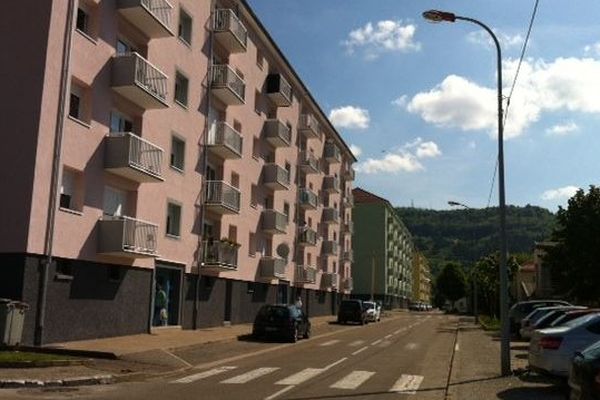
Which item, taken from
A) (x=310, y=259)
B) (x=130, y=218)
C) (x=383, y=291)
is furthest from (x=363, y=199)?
(x=130, y=218)

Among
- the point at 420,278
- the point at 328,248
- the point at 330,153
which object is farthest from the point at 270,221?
the point at 420,278

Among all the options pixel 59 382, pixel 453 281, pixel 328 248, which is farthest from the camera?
pixel 453 281

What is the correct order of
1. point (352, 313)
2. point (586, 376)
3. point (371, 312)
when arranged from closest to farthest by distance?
point (586, 376), point (352, 313), point (371, 312)

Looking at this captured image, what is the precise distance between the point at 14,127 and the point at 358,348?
45.5ft

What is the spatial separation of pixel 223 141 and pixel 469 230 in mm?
77193

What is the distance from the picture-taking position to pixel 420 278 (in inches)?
6580

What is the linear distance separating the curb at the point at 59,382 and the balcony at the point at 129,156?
10.5 m

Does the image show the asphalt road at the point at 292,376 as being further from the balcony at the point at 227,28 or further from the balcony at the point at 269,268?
the balcony at the point at 269,268

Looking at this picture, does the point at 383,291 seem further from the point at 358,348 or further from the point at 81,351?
the point at 81,351

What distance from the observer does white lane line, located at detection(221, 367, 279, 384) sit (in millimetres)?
14070

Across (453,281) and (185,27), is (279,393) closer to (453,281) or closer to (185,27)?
(185,27)

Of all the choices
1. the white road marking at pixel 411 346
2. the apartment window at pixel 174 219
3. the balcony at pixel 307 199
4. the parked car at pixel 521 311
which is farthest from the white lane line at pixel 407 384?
the balcony at pixel 307 199

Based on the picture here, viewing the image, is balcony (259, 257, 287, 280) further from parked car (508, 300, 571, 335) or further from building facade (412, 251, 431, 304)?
building facade (412, 251, 431, 304)

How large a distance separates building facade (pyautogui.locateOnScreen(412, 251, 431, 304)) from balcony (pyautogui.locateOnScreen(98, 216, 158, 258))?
449ft
